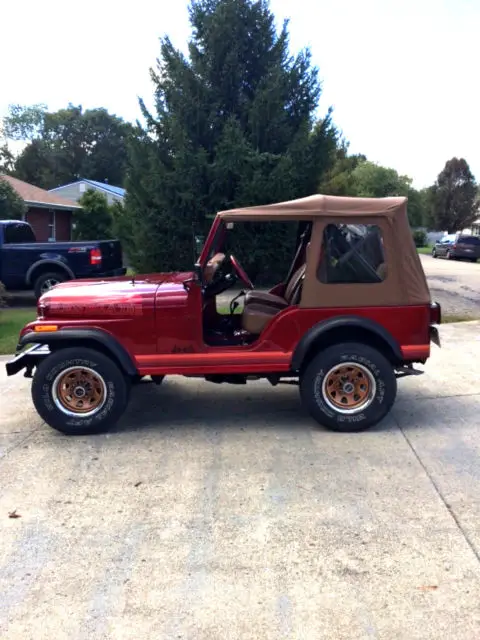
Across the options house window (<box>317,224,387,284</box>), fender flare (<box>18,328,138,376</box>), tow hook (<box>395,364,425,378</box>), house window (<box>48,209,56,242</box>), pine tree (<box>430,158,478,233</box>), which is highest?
pine tree (<box>430,158,478,233</box>)

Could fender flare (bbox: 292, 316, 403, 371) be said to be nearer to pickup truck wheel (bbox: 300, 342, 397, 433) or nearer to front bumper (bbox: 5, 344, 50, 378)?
pickup truck wheel (bbox: 300, 342, 397, 433)

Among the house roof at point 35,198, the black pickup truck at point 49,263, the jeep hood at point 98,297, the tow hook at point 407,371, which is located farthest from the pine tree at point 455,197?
the jeep hood at point 98,297

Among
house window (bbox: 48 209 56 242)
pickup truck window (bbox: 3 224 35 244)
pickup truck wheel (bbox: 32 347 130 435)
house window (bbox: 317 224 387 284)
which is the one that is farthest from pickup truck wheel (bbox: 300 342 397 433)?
house window (bbox: 48 209 56 242)

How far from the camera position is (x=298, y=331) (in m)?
5.20

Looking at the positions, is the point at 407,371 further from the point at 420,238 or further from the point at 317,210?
the point at 420,238

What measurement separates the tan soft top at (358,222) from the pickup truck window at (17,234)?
996 cm

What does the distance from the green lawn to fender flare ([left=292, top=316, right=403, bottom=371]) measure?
208 inches

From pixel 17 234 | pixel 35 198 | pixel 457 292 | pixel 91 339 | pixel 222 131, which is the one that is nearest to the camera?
pixel 91 339

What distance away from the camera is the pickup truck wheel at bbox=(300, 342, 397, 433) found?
5.21 metres

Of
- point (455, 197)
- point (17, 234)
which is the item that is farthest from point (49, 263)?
point (455, 197)

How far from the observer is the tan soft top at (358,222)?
5082 millimetres

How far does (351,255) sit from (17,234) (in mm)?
11014

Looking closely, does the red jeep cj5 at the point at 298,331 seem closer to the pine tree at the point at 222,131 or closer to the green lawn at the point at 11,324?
the green lawn at the point at 11,324

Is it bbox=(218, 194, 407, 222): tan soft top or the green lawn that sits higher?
bbox=(218, 194, 407, 222): tan soft top
